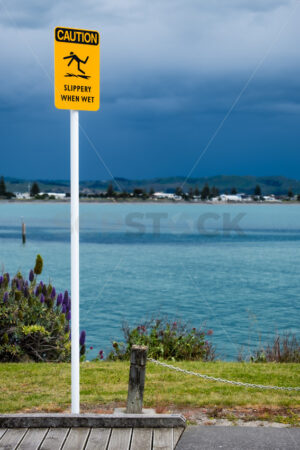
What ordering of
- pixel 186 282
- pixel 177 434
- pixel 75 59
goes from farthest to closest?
pixel 186 282, pixel 75 59, pixel 177 434

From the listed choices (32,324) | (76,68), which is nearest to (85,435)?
(76,68)

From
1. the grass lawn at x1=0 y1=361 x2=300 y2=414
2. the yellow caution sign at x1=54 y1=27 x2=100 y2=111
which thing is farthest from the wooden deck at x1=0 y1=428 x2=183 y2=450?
the yellow caution sign at x1=54 y1=27 x2=100 y2=111

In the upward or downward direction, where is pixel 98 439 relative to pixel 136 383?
downward

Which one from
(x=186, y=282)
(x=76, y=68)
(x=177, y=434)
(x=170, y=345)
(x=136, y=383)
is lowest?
(x=186, y=282)

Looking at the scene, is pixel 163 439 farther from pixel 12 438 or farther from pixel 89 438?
pixel 12 438

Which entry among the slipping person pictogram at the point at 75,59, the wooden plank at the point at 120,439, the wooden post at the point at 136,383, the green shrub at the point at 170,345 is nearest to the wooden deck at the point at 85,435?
the wooden plank at the point at 120,439

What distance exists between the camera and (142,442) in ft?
16.4

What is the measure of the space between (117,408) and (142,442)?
0.98 metres

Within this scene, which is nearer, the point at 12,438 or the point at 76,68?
the point at 12,438

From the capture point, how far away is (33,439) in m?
5.04

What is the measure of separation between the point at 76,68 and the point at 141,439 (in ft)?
11.6

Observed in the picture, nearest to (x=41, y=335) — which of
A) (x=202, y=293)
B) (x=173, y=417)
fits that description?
(x=173, y=417)

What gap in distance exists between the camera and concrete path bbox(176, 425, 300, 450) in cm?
490

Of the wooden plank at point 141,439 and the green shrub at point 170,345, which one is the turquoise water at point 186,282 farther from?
the wooden plank at point 141,439
